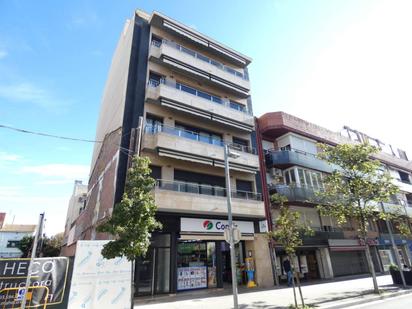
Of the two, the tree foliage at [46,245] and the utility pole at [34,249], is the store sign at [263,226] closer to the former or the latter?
the utility pole at [34,249]

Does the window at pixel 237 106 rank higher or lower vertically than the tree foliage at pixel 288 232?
higher

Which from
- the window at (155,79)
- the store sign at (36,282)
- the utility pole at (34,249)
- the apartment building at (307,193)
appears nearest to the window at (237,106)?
the apartment building at (307,193)

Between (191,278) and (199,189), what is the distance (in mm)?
5186

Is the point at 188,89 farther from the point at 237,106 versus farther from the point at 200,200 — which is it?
the point at 200,200

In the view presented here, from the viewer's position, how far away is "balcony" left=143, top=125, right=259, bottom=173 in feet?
48.3

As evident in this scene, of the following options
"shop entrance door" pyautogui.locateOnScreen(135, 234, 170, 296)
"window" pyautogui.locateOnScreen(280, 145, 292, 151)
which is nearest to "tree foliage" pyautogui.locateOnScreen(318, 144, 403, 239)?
"window" pyautogui.locateOnScreen(280, 145, 292, 151)

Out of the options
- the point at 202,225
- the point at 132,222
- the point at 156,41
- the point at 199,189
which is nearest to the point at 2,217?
the point at 156,41

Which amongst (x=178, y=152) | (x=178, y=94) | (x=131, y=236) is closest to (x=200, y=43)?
(x=178, y=94)

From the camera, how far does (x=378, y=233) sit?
25453 millimetres

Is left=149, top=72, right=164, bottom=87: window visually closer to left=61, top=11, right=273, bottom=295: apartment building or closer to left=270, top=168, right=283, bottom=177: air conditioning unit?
left=61, top=11, right=273, bottom=295: apartment building

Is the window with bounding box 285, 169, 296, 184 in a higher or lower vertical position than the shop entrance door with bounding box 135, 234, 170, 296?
higher

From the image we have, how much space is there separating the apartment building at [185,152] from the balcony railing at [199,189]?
0.20ft

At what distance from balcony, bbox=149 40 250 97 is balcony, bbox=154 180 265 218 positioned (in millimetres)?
8769

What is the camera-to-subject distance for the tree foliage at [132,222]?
7.75 meters
